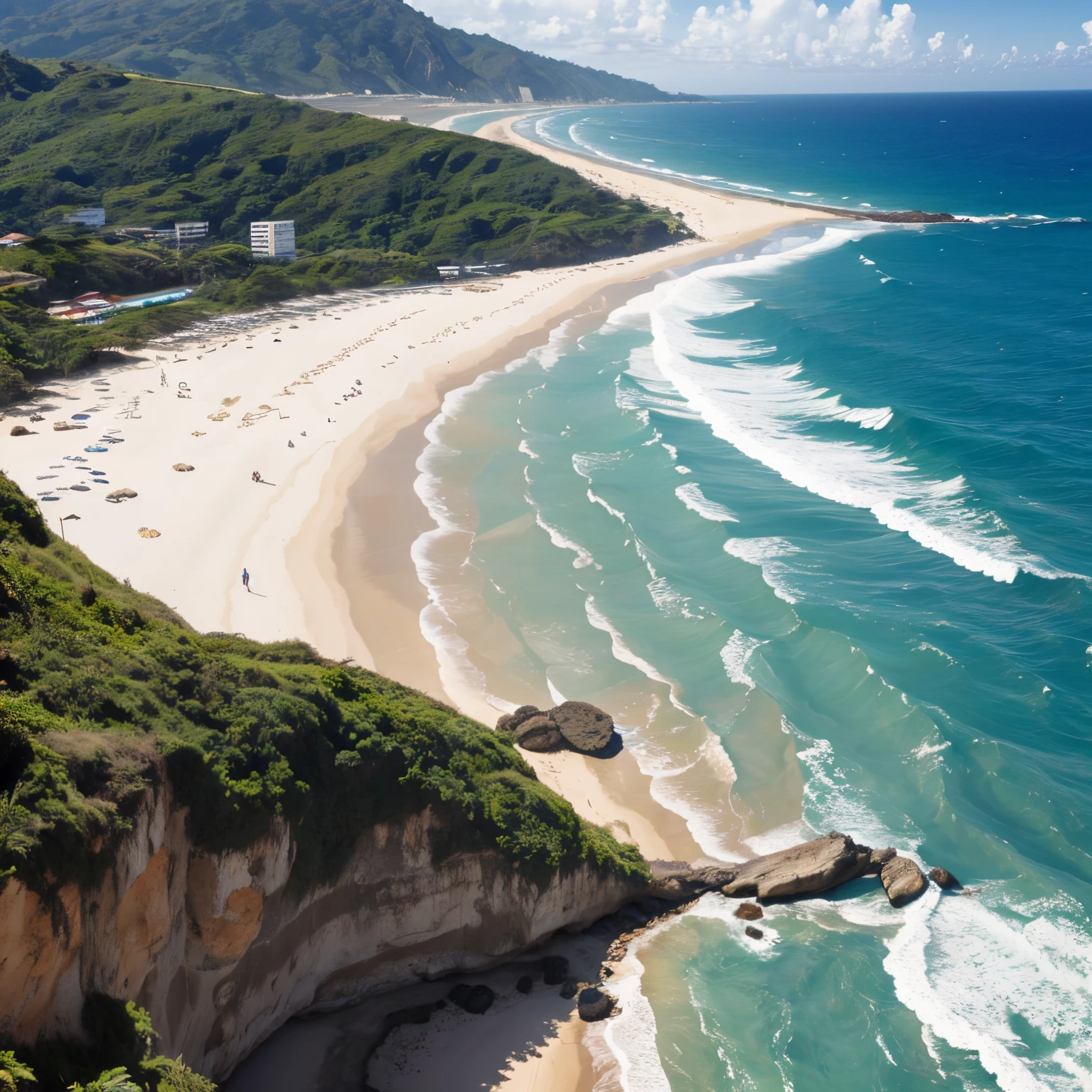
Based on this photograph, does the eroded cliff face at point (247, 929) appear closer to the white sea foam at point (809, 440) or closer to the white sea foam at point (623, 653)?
the white sea foam at point (623, 653)

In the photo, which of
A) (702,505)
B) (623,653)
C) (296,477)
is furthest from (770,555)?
(296,477)

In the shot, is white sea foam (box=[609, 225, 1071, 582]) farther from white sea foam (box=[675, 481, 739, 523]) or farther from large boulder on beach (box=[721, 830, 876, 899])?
large boulder on beach (box=[721, 830, 876, 899])

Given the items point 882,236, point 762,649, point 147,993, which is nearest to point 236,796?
point 147,993

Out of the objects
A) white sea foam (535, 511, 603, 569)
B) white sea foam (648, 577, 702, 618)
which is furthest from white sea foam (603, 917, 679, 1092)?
white sea foam (535, 511, 603, 569)

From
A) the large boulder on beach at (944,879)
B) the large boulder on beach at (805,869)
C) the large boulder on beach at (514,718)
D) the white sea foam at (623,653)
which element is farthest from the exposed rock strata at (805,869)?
the large boulder on beach at (514,718)

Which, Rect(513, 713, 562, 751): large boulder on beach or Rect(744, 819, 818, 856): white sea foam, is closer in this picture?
Rect(744, 819, 818, 856): white sea foam

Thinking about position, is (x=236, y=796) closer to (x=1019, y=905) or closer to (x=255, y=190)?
(x=1019, y=905)
